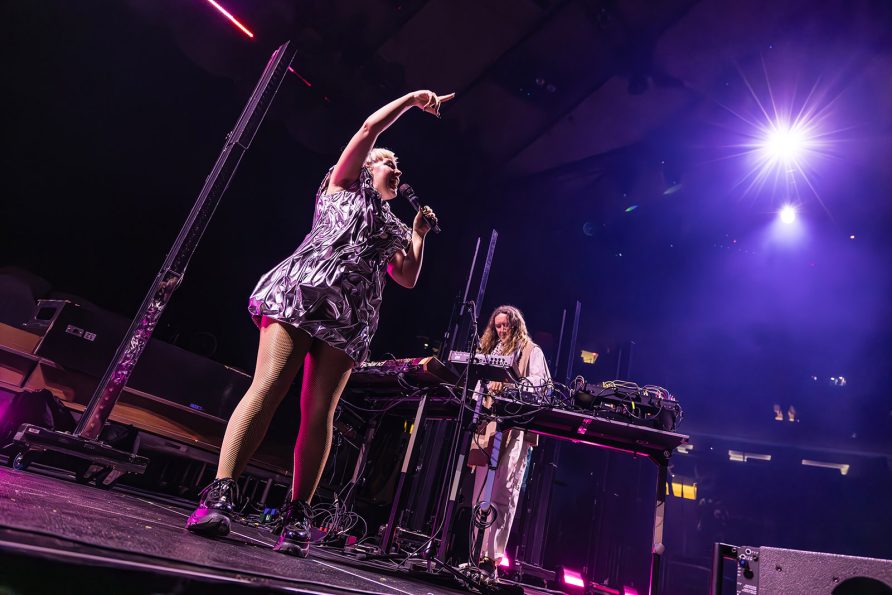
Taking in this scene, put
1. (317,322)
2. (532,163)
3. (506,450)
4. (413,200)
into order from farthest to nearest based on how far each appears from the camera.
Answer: (532,163)
(506,450)
(413,200)
(317,322)

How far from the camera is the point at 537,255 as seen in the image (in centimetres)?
787

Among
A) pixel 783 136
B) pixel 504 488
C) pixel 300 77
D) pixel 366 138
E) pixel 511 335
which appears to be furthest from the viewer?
pixel 783 136

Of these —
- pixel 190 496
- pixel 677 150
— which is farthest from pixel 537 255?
pixel 190 496

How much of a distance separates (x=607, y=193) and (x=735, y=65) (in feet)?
7.85

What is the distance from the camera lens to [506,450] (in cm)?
376

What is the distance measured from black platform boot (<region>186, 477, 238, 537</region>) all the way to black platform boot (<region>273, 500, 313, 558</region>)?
0.20 metres

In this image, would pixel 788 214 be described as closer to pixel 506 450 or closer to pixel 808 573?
pixel 506 450

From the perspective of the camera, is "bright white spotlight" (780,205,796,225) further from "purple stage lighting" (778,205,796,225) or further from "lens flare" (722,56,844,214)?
"lens flare" (722,56,844,214)

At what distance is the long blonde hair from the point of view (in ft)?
14.2

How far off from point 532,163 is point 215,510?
6.94m

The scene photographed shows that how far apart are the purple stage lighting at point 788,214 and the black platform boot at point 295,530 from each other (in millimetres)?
9909

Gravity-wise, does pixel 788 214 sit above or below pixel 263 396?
above

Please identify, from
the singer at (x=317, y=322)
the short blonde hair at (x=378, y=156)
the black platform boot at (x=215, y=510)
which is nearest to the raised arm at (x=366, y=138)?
the singer at (x=317, y=322)

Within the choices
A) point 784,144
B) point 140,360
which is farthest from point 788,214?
point 140,360
